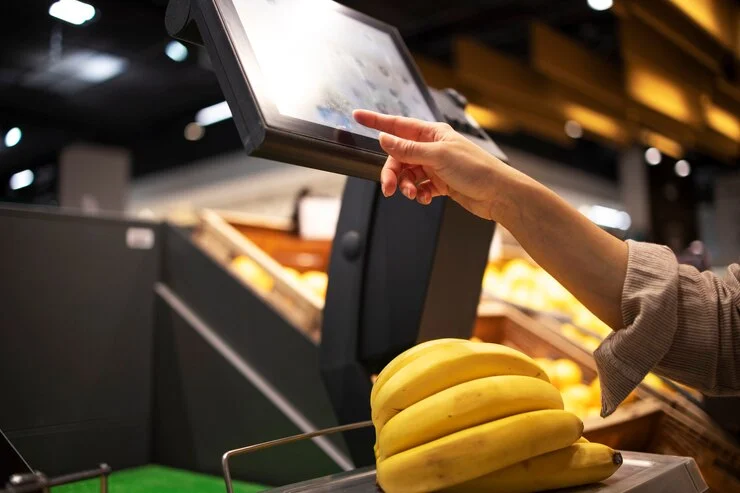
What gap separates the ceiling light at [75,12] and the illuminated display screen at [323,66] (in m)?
3.50

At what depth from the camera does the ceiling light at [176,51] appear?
5.94 metres

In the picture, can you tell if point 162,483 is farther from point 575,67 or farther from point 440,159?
point 575,67

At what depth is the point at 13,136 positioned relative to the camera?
9.13 metres

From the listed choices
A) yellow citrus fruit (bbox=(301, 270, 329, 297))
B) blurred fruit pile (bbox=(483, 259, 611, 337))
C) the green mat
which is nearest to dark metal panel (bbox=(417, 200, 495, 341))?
the green mat

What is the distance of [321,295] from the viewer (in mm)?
2277

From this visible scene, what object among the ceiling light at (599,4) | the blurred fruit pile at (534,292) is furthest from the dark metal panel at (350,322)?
the ceiling light at (599,4)

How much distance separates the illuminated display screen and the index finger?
0.06m

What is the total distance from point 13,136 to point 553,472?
32.5ft

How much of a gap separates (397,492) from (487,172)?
421 mm

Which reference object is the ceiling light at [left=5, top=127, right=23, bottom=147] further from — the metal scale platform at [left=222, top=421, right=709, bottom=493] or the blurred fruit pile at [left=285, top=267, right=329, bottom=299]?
the metal scale platform at [left=222, top=421, right=709, bottom=493]

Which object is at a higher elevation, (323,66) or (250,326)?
(323,66)

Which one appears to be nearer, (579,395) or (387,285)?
(387,285)

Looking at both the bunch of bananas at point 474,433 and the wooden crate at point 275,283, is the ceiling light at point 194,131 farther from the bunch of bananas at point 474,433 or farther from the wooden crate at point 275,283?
the bunch of bananas at point 474,433

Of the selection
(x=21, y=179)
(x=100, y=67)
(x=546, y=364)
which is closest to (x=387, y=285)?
(x=546, y=364)
